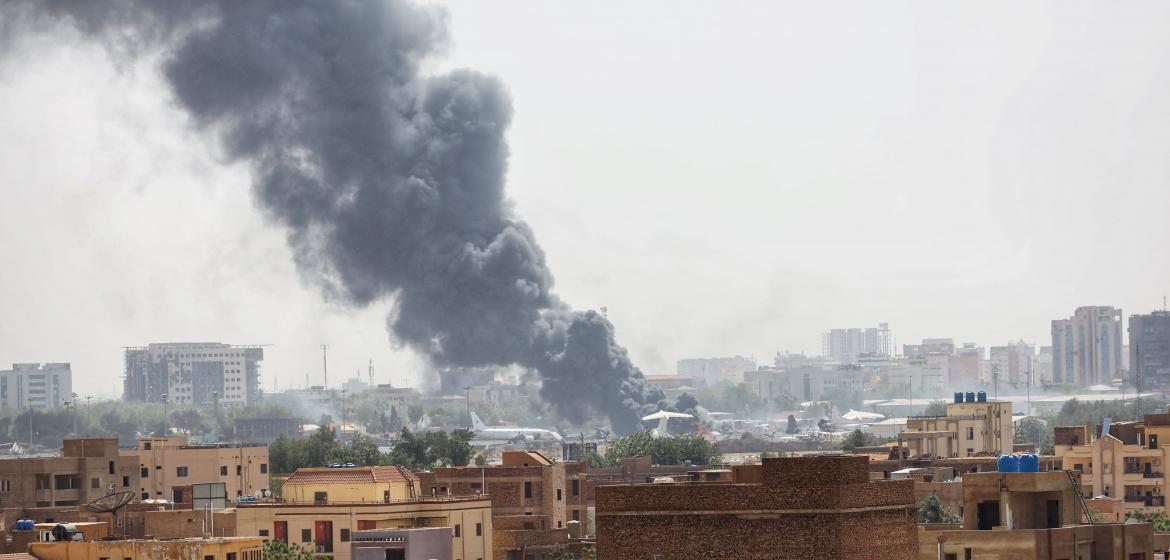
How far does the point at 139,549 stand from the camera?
3659 centimetres

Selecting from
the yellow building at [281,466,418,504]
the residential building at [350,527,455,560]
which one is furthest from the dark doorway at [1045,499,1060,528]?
the yellow building at [281,466,418,504]

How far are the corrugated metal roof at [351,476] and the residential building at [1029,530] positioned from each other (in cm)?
2202

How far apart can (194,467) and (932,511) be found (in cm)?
2830

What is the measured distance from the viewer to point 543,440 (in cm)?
18550

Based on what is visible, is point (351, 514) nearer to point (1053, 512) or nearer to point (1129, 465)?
point (1053, 512)

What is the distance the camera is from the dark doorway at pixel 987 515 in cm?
3291

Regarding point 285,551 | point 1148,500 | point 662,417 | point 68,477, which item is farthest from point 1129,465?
point 662,417

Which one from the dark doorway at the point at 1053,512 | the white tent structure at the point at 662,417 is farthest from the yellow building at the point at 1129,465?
the white tent structure at the point at 662,417

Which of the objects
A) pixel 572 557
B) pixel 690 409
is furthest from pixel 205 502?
pixel 690 409

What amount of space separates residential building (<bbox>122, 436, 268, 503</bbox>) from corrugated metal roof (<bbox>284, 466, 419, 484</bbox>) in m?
21.4

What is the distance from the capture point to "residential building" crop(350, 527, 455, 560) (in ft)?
149

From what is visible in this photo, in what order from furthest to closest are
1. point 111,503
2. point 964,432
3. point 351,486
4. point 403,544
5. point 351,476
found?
point 964,432
point 111,503
point 351,476
point 351,486
point 403,544

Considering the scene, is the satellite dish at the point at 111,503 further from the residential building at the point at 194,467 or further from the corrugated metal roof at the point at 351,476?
the residential building at the point at 194,467

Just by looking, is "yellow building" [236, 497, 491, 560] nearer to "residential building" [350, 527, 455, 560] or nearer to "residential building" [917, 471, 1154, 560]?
"residential building" [350, 527, 455, 560]
